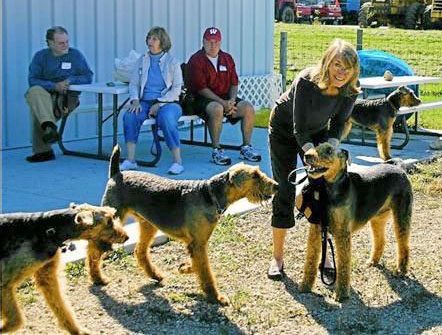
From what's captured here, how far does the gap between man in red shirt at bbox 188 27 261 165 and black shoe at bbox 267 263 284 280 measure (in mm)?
3394

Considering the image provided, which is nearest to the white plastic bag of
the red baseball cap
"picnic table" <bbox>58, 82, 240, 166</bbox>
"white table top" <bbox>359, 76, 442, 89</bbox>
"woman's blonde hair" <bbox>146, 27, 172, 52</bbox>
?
"picnic table" <bbox>58, 82, 240, 166</bbox>

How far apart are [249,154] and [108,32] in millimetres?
2576

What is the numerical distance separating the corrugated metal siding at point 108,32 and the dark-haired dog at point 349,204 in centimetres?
519

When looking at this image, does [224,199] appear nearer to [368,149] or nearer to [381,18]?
[368,149]

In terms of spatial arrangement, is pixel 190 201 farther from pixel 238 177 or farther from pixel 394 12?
pixel 394 12

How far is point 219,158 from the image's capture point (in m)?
9.48

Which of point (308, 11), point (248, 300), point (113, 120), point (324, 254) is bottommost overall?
point (248, 300)

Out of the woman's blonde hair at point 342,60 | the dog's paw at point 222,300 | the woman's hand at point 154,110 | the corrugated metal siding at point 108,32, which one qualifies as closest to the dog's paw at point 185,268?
the dog's paw at point 222,300

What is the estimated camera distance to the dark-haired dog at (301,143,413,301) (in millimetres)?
5363

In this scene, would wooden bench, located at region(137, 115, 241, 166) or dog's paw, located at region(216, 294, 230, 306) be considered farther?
wooden bench, located at region(137, 115, 241, 166)

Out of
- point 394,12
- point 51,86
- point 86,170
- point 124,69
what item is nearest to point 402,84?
point 124,69

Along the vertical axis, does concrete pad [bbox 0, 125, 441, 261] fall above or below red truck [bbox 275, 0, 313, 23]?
below

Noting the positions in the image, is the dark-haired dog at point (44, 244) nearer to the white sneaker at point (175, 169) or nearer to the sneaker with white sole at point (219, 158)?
the white sneaker at point (175, 169)

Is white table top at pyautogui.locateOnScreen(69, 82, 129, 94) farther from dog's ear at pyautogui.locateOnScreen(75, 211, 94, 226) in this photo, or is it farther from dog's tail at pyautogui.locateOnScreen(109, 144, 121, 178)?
dog's ear at pyautogui.locateOnScreen(75, 211, 94, 226)
